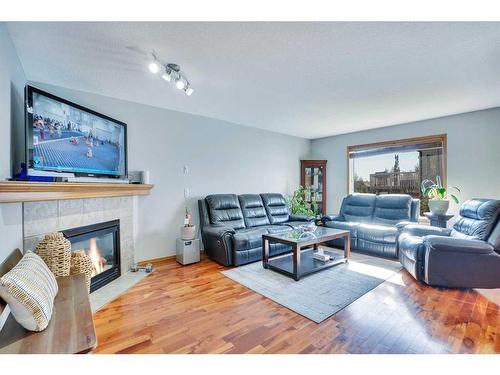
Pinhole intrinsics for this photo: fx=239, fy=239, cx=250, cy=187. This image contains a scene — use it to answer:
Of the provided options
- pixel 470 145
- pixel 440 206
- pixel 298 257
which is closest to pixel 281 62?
pixel 298 257

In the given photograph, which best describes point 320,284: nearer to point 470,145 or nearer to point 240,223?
point 240,223

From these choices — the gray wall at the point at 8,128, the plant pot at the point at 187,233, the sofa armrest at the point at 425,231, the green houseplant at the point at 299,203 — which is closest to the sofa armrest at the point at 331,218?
the green houseplant at the point at 299,203

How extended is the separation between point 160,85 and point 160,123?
895 millimetres

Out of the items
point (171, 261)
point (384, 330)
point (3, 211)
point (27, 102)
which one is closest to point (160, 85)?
point (27, 102)

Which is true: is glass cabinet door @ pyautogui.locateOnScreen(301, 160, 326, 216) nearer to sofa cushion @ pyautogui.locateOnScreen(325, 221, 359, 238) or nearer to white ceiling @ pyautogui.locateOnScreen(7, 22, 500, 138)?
sofa cushion @ pyautogui.locateOnScreen(325, 221, 359, 238)

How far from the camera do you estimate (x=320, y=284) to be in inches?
106

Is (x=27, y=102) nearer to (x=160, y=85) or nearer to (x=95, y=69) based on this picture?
(x=95, y=69)

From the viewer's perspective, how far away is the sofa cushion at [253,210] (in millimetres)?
4228

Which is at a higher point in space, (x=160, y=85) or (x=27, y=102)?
(x=160, y=85)

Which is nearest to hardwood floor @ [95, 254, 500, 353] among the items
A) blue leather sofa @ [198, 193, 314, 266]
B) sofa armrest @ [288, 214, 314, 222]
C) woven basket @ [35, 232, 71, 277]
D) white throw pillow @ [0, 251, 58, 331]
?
woven basket @ [35, 232, 71, 277]

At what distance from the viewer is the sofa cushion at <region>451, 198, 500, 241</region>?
263 centimetres

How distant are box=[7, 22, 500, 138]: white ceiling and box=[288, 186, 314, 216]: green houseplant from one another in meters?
2.23

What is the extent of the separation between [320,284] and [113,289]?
228 cm

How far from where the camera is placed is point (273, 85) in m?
2.79
